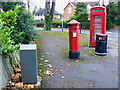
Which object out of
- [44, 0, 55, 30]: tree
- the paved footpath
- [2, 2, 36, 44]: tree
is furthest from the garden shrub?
[44, 0, 55, 30]: tree

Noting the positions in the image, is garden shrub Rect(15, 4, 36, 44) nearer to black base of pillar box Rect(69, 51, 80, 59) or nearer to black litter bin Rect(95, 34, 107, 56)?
black base of pillar box Rect(69, 51, 80, 59)

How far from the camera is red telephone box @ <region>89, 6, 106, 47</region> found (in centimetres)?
862

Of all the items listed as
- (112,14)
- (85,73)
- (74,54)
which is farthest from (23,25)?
(112,14)

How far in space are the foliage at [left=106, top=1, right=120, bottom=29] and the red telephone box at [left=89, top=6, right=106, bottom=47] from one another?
21406mm

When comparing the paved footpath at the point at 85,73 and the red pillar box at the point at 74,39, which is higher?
the red pillar box at the point at 74,39

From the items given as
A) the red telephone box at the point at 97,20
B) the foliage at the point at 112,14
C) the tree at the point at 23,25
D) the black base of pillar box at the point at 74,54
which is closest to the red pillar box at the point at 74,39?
the black base of pillar box at the point at 74,54

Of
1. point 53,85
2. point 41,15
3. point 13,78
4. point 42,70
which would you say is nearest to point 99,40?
point 42,70

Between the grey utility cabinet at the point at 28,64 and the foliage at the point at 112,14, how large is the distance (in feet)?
89.4

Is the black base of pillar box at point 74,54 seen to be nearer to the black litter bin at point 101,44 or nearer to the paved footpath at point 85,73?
the paved footpath at point 85,73

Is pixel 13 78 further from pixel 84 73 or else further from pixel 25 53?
pixel 84 73

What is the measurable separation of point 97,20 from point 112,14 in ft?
74.0

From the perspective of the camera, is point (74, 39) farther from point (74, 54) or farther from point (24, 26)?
point (24, 26)

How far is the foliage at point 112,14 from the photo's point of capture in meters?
29.1

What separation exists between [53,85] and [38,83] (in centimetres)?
41
